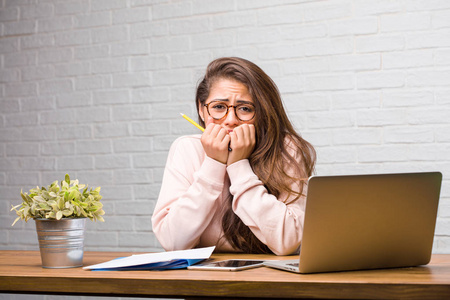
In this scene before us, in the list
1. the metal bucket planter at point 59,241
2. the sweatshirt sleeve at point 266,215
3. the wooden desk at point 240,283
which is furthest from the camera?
the sweatshirt sleeve at point 266,215

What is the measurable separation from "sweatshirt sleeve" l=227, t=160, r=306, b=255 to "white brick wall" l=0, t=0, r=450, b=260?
3.50ft

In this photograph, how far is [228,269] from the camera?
38.9 inches

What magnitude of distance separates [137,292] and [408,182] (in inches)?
20.1

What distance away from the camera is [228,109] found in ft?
5.42

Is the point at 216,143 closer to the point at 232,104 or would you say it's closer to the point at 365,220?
the point at 232,104

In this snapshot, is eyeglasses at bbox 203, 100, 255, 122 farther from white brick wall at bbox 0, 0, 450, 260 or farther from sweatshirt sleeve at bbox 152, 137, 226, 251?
white brick wall at bbox 0, 0, 450, 260

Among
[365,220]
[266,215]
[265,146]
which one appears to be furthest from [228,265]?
[265,146]

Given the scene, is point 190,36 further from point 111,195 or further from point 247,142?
point 247,142

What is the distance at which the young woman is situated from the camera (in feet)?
4.66

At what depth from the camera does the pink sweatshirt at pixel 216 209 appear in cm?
140

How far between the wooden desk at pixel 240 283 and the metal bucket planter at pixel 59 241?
0.03 metres

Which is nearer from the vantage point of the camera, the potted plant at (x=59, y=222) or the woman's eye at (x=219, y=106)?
the potted plant at (x=59, y=222)

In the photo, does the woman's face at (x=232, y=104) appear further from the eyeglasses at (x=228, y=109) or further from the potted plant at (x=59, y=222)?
the potted plant at (x=59, y=222)

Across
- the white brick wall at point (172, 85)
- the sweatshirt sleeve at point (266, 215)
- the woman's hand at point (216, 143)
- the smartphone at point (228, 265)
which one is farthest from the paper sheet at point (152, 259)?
the white brick wall at point (172, 85)
